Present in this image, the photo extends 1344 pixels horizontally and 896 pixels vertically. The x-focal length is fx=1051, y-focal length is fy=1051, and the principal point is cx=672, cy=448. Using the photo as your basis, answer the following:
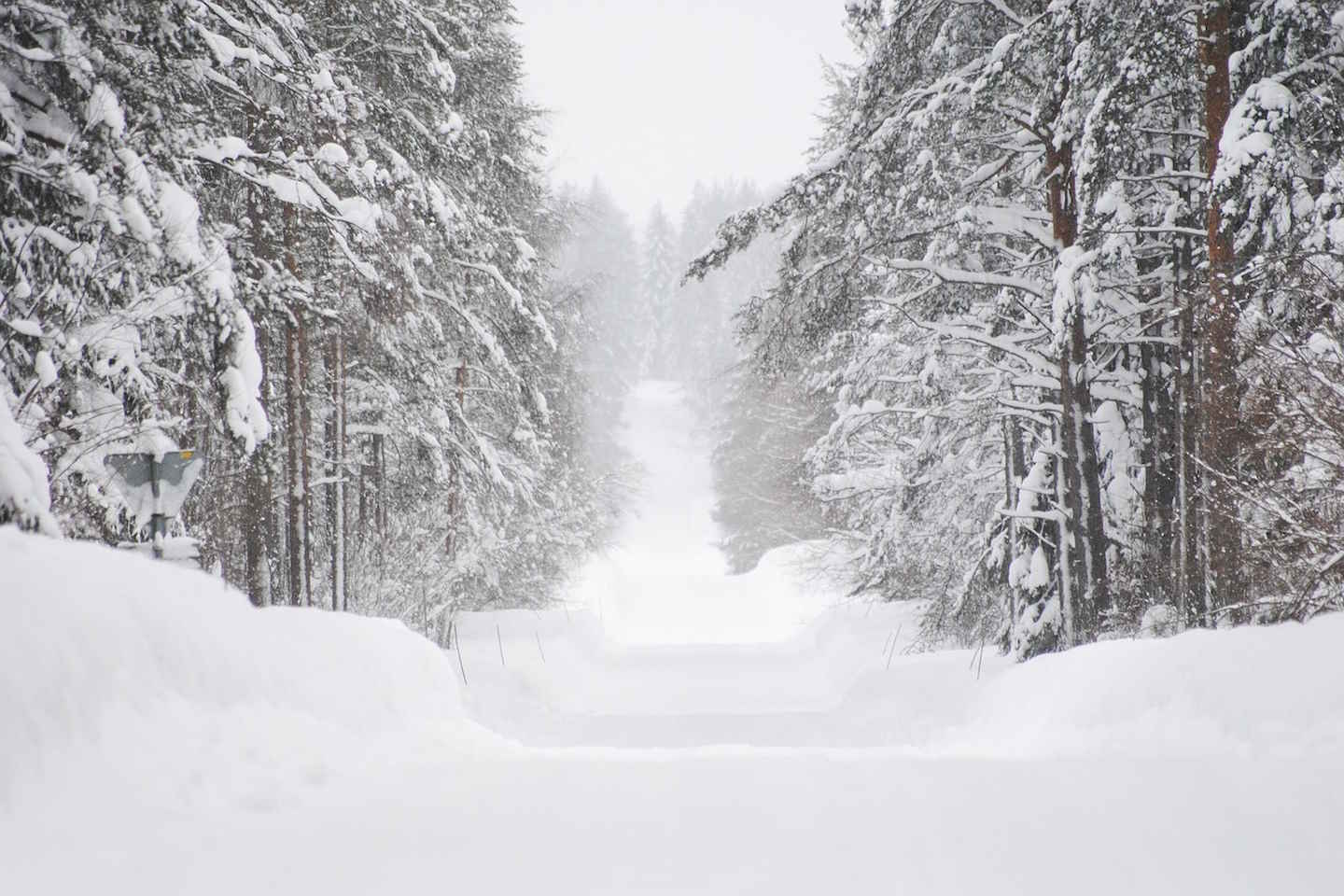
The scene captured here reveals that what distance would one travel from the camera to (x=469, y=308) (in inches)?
617

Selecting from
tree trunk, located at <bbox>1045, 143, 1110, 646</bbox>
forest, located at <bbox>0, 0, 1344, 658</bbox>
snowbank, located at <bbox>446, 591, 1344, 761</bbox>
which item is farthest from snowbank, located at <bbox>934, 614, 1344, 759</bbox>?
tree trunk, located at <bbox>1045, 143, 1110, 646</bbox>

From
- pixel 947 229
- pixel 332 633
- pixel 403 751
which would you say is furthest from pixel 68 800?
pixel 947 229

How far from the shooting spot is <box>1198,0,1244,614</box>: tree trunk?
796 centimetres

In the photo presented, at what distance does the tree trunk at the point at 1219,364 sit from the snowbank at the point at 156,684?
6261 mm

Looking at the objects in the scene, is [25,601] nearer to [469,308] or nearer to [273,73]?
[273,73]

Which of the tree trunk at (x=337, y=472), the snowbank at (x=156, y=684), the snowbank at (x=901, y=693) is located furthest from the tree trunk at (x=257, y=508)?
the snowbank at (x=156, y=684)

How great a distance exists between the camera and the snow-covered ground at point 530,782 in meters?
3.50

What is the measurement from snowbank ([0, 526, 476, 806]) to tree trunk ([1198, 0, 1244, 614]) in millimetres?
6261

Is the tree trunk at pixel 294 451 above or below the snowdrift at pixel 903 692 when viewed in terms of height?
above

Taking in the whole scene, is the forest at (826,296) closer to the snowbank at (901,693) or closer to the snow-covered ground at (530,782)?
the snowbank at (901,693)

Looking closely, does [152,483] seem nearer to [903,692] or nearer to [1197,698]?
[1197,698]

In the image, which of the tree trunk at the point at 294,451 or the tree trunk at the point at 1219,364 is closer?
the tree trunk at the point at 1219,364

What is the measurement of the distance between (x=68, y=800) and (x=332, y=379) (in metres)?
9.89

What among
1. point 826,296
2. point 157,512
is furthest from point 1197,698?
point 826,296
